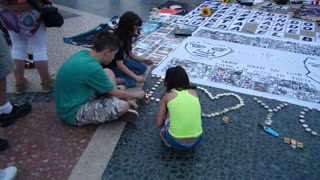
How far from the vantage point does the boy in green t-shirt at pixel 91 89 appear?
7.67 feet

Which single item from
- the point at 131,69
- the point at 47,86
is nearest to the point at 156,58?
the point at 131,69

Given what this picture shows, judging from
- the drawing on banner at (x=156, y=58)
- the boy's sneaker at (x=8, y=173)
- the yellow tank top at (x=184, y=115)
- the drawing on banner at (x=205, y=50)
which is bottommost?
the drawing on banner at (x=205, y=50)

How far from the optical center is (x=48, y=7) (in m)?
2.77

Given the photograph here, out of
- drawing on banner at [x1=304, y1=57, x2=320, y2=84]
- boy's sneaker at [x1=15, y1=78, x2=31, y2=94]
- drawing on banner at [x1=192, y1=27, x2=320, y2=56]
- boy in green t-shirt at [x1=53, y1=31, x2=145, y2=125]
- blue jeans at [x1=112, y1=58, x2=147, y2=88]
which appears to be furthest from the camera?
drawing on banner at [x1=192, y1=27, x2=320, y2=56]

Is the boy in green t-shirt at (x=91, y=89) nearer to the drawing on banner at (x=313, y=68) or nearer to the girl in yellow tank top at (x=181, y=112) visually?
the girl in yellow tank top at (x=181, y=112)

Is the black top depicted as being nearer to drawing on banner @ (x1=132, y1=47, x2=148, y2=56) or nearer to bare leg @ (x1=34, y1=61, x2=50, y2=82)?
bare leg @ (x1=34, y1=61, x2=50, y2=82)

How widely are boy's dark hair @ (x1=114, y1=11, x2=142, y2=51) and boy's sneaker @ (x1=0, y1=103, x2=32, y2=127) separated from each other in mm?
1064

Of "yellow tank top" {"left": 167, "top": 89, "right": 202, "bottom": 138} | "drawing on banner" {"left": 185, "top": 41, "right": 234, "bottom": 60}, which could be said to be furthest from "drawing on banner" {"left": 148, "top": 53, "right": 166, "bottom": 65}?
"yellow tank top" {"left": 167, "top": 89, "right": 202, "bottom": 138}

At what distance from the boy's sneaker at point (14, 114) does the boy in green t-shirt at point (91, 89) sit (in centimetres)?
36

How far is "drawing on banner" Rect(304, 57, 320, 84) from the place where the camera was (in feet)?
11.8

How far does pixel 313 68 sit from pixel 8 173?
353 cm

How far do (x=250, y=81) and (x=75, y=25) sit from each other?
2.90 metres

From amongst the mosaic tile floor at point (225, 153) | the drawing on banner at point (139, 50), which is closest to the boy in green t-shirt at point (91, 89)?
the mosaic tile floor at point (225, 153)

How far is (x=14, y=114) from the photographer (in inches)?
101
